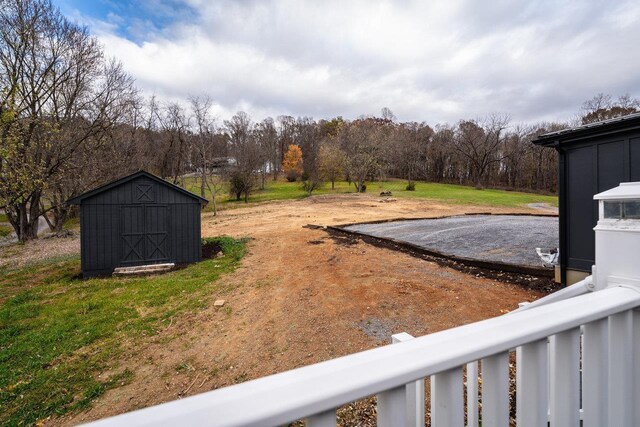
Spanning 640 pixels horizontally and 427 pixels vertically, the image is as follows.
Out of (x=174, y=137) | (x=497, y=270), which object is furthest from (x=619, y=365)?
(x=174, y=137)

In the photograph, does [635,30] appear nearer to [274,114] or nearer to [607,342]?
[607,342]

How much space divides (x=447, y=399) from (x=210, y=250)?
412 inches

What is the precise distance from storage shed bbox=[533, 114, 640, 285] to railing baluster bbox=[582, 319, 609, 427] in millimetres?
5130

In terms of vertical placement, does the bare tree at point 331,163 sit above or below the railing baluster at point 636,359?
above

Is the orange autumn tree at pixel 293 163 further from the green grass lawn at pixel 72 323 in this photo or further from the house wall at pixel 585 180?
the house wall at pixel 585 180

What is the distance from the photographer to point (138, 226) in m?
8.95

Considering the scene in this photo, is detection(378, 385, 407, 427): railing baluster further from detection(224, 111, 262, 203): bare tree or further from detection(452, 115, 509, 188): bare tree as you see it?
detection(452, 115, 509, 188): bare tree

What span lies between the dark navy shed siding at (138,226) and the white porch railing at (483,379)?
9462 mm

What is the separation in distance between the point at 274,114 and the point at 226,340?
46695 millimetres

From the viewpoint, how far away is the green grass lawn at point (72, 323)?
3.43 m

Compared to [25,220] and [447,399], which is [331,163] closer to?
[25,220]

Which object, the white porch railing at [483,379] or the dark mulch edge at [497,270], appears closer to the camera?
the white porch railing at [483,379]

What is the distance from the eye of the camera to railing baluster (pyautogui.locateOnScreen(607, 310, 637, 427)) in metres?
0.95

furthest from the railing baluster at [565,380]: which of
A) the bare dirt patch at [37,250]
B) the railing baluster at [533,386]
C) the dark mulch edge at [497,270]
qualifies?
the bare dirt patch at [37,250]
